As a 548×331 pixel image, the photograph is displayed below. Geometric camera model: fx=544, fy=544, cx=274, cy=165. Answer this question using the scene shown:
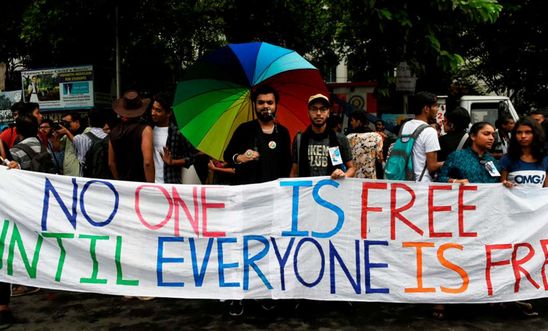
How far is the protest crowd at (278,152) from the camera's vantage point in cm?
437

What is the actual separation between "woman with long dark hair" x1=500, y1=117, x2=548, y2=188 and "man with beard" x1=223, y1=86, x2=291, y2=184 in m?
1.82

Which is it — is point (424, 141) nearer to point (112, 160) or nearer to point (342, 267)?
point (342, 267)

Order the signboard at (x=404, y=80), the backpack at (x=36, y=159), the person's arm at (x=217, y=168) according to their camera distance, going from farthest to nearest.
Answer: the signboard at (x=404, y=80)
the person's arm at (x=217, y=168)
the backpack at (x=36, y=159)

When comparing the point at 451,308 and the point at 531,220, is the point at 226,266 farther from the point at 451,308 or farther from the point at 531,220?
the point at 531,220

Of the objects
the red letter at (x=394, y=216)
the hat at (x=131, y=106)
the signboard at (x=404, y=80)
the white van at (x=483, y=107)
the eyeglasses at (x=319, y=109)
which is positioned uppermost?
the signboard at (x=404, y=80)

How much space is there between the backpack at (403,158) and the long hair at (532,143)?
71cm

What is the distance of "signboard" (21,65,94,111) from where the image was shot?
12.4 metres

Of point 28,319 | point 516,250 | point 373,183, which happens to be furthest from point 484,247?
point 28,319

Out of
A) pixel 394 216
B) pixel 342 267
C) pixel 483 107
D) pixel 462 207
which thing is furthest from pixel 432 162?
pixel 483 107

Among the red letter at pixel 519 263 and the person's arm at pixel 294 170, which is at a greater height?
the person's arm at pixel 294 170

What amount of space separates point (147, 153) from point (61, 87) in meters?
8.95

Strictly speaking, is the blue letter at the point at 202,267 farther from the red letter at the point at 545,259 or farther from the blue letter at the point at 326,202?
the red letter at the point at 545,259

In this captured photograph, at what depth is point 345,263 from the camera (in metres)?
4.19

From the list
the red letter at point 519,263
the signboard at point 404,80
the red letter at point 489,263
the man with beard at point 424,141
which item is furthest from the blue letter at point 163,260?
the signboard at point 404,80
